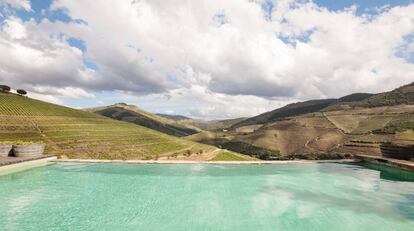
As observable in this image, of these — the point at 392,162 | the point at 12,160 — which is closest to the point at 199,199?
the point at 12,160

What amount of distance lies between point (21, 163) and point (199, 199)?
2228 cm

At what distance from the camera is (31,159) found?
38094mm

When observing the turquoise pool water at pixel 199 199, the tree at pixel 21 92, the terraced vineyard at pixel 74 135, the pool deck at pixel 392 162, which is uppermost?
the tree at pixel 21 92

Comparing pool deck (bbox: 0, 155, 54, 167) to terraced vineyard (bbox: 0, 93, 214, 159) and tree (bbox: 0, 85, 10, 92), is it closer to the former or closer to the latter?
terraced vineyard (bbox: 0, 93, 214, 159)

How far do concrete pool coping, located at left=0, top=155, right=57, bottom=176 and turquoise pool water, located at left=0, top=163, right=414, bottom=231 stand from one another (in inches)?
58.0

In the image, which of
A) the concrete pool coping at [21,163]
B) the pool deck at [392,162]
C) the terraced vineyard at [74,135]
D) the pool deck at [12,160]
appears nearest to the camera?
the concrete pool coping at [21,163]

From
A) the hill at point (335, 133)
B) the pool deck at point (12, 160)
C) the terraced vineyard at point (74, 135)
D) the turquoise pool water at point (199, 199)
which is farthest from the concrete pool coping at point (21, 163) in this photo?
the hill at point (335, 133)

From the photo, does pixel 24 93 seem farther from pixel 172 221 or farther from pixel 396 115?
pixel 396 115

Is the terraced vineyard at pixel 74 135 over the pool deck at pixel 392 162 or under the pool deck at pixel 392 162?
over

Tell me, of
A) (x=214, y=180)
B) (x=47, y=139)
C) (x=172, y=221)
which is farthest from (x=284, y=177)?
(x=47, y=139)

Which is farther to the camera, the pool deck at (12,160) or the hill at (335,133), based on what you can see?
the hill at (335,133)

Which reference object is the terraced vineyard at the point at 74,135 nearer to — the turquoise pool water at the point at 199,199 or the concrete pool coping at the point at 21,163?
the concrete pool coping at the point at 21,163

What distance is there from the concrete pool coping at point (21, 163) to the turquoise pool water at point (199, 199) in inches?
58.0

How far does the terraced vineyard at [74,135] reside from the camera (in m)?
50.1
